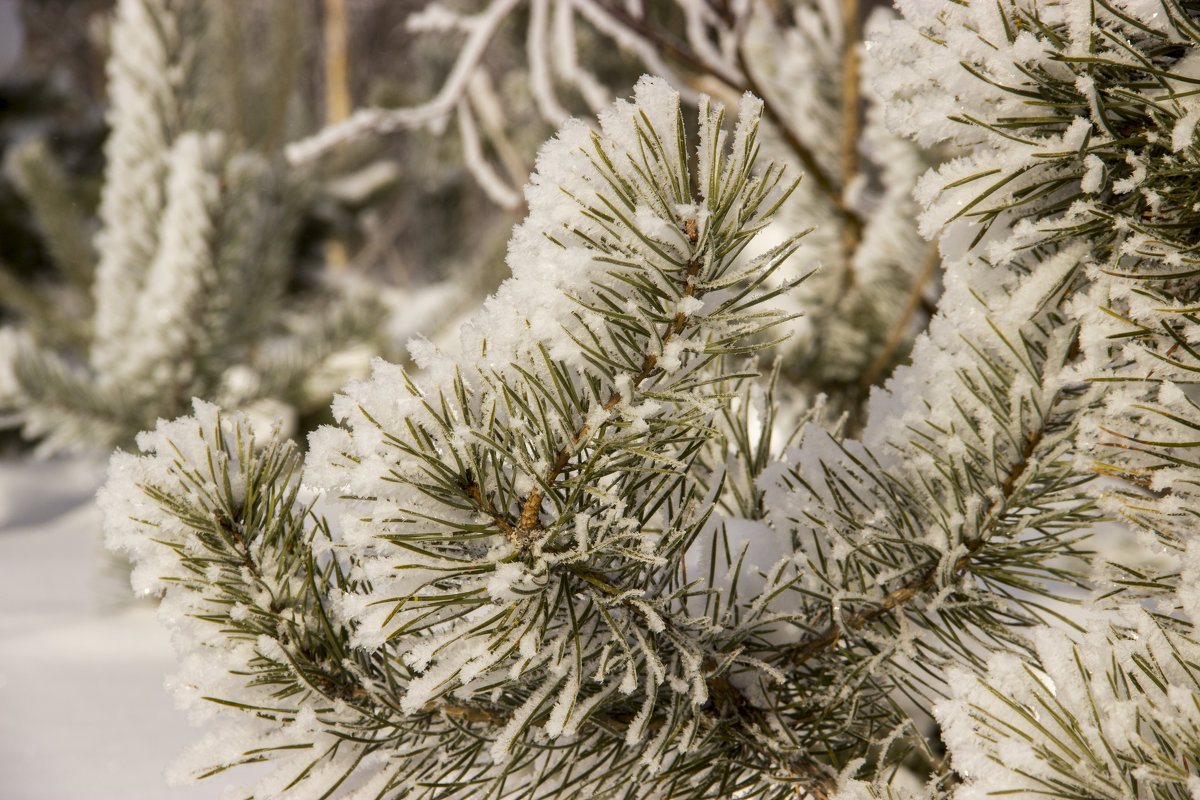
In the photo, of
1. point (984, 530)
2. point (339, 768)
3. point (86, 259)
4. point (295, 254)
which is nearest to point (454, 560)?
point (339, 768)

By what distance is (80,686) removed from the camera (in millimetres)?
1257

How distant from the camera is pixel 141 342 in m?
1.35

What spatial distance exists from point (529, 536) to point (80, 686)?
1.28 meters

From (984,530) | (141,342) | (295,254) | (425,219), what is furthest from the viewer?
(425,219)

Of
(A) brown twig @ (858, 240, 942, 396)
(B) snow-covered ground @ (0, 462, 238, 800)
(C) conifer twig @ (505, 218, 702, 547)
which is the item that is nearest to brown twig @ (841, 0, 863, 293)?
(A) brown twig @ (858, 240, 942, 396)

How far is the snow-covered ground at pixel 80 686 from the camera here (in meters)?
0.90

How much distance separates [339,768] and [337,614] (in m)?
0.08

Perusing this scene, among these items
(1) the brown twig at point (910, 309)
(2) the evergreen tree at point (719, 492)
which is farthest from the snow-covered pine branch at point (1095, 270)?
(1) the brown twig at point (910, 309)

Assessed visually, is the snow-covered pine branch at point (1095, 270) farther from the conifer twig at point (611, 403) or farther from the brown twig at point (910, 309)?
the brown twig at point (910, 309)

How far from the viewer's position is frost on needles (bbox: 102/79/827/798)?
0.31m

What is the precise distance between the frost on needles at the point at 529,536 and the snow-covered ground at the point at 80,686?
0.08 metres

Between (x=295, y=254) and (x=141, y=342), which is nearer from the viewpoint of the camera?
(x=141, y=342)

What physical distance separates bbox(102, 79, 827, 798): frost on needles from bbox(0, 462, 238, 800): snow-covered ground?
3.1 inches

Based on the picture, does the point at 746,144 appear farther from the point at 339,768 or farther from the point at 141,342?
the point at 141,342
